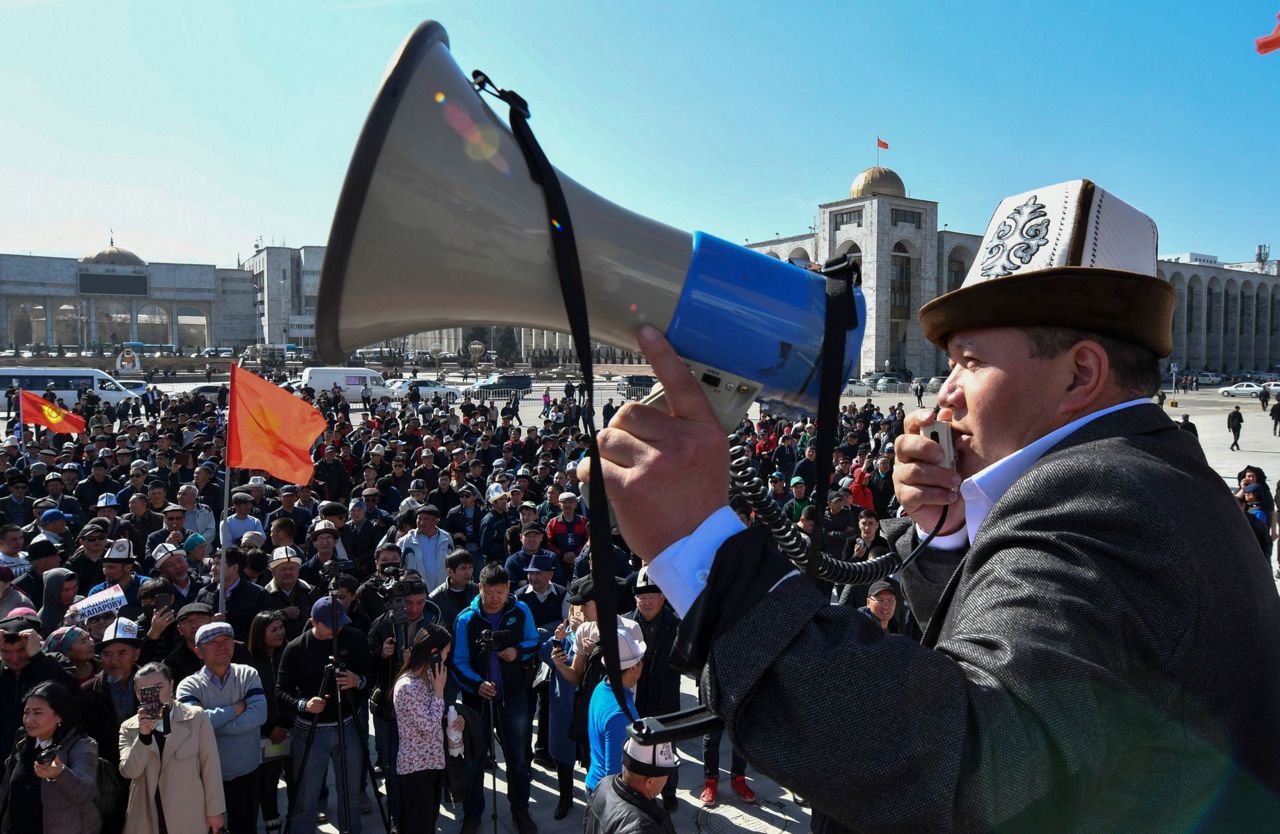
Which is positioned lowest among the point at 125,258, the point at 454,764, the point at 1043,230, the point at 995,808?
the point at 454,764

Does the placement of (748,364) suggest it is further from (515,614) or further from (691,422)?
(515,614)

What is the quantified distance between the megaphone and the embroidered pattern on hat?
241mm

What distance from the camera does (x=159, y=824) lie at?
4707 mm

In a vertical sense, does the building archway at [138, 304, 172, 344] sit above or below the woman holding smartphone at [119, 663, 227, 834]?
above

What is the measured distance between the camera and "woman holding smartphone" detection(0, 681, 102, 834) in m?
4.45

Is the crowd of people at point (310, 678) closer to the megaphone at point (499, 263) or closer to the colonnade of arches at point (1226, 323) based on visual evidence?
the megaphone at point (499, 263)

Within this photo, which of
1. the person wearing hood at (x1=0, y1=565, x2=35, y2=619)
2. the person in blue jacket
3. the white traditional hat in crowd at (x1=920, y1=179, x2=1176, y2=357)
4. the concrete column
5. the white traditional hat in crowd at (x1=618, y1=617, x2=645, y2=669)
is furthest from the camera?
the concrete column

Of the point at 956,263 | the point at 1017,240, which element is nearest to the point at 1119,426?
the point at 1017,240

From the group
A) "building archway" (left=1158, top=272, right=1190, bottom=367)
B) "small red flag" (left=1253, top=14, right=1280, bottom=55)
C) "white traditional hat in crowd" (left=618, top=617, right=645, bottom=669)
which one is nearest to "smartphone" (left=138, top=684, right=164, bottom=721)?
"white traditional hat in crowd" (left=618, top=617, right=645, bottom=669)

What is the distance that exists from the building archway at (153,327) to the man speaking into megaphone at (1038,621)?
Answer: 375 feet

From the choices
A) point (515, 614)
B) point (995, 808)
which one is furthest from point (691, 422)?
point (515, 614)

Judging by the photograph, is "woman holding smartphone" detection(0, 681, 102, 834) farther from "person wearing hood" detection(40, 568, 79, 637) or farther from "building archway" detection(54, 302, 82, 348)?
"building archway" detection(54, 302, 82, 348)

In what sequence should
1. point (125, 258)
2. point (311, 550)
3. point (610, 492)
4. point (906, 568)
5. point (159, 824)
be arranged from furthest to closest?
1. point (125, 258)
2. point (311, 550)
3. point (159, 824)
4. point (906, 568)
5. point (610, 492)

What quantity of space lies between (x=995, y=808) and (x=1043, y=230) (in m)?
0.97
